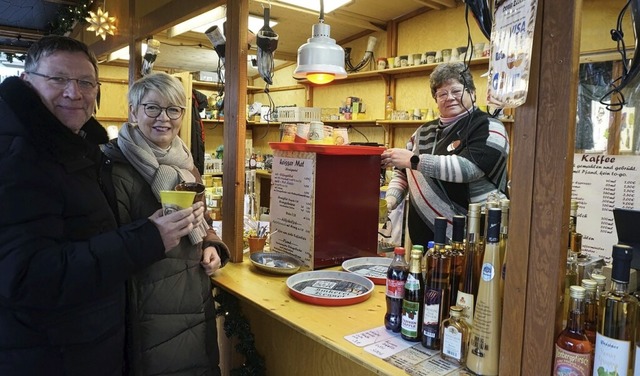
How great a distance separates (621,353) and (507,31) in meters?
0.68

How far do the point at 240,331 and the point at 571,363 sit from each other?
133 cm

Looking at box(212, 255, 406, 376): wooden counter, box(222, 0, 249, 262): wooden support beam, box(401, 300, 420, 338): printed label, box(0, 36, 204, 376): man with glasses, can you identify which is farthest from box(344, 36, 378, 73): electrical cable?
box(401, 300, 420, 338): printed label

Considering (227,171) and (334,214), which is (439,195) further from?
(227,171)

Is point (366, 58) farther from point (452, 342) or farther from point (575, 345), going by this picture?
point (575, 345)

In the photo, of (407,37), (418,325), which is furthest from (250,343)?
(407,37)

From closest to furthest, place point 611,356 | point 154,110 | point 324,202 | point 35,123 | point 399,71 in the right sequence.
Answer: point 611,356 < point 35,123 < point 154,110 < point 324,202 < point 399,71

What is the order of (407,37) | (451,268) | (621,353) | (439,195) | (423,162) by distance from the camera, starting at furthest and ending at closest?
1. (407,37)
2. (439,195)
3. (423,162)
4. (451,268)
5. (621,353)

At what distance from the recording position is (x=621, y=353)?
842 millimetres

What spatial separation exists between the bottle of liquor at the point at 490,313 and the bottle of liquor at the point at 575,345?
0.15 m

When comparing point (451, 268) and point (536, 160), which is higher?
point (536, 160)

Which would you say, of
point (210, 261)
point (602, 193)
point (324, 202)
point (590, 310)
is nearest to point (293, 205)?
point (324, 202)

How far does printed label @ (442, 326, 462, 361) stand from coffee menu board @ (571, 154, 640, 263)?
1398 mm

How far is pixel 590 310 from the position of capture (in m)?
0.93

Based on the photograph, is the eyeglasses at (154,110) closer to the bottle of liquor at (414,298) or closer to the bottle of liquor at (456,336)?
the bottle of liquor at (414,298)
